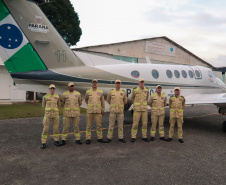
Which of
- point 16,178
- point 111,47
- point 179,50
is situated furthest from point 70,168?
point 179,50

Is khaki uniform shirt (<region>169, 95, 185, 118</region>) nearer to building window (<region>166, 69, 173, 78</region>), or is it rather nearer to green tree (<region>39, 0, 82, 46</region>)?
building window (<region>166, 69, 173, 78</region>)

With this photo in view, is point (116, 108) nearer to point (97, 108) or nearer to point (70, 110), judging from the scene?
point (97, 108)

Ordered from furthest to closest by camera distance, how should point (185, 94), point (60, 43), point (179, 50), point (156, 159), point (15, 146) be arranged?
1. point (179, 50)
2. point (185, 94)
3. point (60, 43)
4. point (15, 146)
5. point (156, 159)

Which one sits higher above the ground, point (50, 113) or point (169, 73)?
point (169, 73)

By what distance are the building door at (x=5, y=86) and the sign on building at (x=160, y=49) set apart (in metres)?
16.2

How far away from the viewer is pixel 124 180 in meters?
3.77

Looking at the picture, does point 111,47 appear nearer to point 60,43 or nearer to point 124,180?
point 60,43

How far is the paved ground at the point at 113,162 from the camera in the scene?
3820 millimetres

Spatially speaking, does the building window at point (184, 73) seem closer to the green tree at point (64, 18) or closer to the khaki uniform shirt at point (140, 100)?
the khaki uniform shirt at point (140, 100)

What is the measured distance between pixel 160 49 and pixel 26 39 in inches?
869

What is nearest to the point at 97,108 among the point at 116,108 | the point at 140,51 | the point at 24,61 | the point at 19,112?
the point at 116,108

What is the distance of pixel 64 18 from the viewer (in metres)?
27.5

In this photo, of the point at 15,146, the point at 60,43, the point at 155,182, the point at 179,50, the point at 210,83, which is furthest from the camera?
the point at 179,50

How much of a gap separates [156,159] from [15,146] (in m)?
4.09
